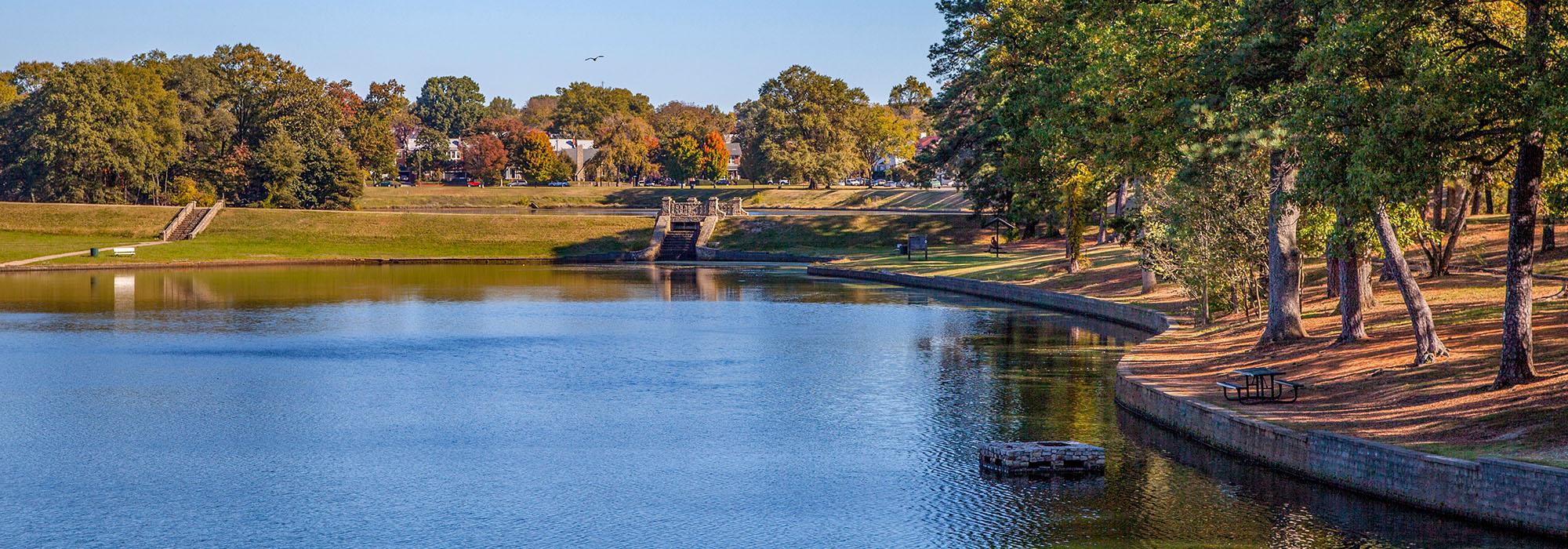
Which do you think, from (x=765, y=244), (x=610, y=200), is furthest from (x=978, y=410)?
(x=610, y=200)

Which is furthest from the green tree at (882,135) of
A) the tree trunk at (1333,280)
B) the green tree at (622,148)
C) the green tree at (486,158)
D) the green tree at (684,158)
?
the tree trunk at (1333,280)

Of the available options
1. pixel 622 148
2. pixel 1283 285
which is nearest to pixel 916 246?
pixel 1283 285

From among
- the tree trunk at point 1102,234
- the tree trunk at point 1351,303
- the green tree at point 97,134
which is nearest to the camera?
the tree trunk at point 1351,303

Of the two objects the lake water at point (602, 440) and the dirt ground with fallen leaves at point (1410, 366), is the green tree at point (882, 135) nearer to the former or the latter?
the lake water at point (602, 440)

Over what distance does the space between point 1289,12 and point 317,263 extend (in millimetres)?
76543

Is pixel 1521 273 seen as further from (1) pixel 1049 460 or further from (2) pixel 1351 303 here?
(1) pixel 1049 460

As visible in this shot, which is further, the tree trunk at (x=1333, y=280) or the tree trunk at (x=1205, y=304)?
the tree trunk at (x=1205, y=304)

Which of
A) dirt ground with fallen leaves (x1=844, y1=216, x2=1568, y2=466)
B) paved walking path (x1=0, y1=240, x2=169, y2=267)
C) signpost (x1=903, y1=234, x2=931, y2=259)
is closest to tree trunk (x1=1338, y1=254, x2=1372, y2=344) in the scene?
dirt ground with fallen leaves (x1=844, y1=216, x2=1568, y2=466)

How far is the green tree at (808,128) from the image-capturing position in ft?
484

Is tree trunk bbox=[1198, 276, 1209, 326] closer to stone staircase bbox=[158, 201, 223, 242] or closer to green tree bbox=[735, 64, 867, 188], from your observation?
stone staircase bbox=[158, 201, 223, 242]

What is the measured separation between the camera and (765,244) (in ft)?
327

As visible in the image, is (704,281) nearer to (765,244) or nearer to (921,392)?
(765,244)

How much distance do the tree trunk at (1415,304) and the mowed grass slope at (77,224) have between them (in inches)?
3535

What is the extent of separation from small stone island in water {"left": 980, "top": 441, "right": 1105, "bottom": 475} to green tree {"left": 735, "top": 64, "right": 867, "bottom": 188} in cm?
12055
